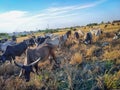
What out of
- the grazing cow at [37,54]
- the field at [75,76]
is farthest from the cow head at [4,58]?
the grazing cow at [37,54]

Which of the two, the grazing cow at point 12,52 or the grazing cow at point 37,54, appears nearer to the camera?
the grazing cow at point 37,54

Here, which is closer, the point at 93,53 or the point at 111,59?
the point at 111,59

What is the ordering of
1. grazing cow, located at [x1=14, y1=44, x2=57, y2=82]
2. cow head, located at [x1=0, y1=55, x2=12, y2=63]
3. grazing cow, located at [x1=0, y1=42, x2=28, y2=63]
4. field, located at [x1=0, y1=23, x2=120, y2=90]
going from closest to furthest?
field, located at [x1=0, y1=23, x2=120, y2=90]
grazing cow, located at [x1=14, y1=44, x2=57, y2=82]
cow head, located at [x1=0, y1=55, x2=12, y2=63]
grazing cow, located at [x1=0, y1=42, x2=28, y2=63]

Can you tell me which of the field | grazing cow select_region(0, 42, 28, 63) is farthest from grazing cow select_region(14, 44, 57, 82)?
grazing cow select_region(0, 42, 28, 63)

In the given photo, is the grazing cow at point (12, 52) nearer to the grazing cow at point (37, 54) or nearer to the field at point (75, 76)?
the field at point (75, 76)

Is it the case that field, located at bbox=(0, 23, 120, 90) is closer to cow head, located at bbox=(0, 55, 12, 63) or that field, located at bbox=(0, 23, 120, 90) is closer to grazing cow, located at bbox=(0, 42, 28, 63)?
cow head, located at bbox=(0, 55, 12, 63)

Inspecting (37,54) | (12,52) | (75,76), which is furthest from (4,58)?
(75,76)

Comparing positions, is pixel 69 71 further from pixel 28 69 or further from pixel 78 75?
pixel 28 69

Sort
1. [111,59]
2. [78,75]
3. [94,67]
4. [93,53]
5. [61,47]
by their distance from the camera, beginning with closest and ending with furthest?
1. [78,75]
2. [94,67]
3. [111,59]
4. [93,53]
5. [61,47]

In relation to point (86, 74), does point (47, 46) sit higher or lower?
higher

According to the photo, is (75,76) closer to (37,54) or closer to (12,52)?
(37,54)

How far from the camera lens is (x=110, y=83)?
36.2ft

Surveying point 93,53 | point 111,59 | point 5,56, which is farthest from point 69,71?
point 5,56

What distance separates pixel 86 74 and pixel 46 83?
6.40 feet
